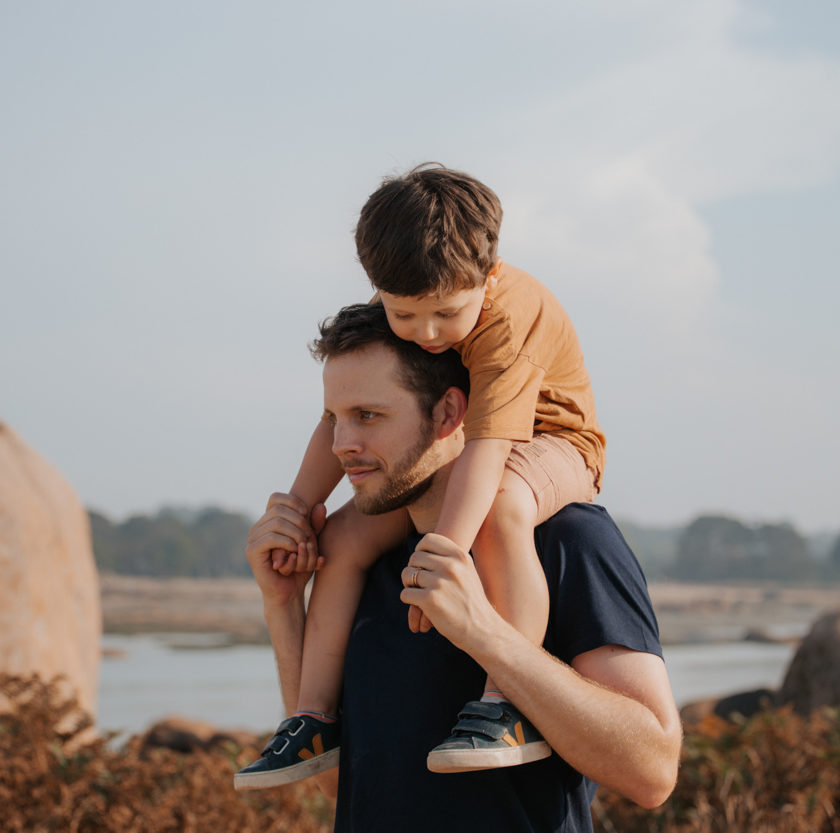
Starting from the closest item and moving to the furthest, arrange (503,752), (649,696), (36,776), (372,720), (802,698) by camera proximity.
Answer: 1. (503,752)
2. (649,696)
3. (372,720)
4. (36,776)
5. (802,698)

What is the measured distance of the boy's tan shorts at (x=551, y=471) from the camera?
2369 mm

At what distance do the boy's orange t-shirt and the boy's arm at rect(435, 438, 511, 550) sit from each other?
33 mm

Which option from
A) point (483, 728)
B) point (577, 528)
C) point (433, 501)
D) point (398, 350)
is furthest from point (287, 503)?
point (483, 728)

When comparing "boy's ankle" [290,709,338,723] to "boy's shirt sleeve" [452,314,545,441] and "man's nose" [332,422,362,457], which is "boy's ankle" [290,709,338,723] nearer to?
"man's nose" [332,422,362,457]

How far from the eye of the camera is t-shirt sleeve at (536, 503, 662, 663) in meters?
2.22

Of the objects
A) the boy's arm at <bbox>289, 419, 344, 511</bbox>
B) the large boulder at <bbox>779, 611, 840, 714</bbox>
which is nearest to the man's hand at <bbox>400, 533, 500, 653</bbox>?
the boy's arm at <bbox>289, 419, 344, 511</bbox>

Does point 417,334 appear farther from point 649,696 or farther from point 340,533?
point 649,696

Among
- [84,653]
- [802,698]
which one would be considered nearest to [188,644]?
[84,653]

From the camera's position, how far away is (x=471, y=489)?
7.33ft

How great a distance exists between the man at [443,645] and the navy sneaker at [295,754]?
0.07 m

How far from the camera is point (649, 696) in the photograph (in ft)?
7.14

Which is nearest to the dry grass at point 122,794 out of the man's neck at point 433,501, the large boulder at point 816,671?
the man's neck at point 433,501

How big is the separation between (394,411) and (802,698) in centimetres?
665

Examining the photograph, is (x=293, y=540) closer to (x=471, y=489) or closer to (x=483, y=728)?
(x=471, y=489)
